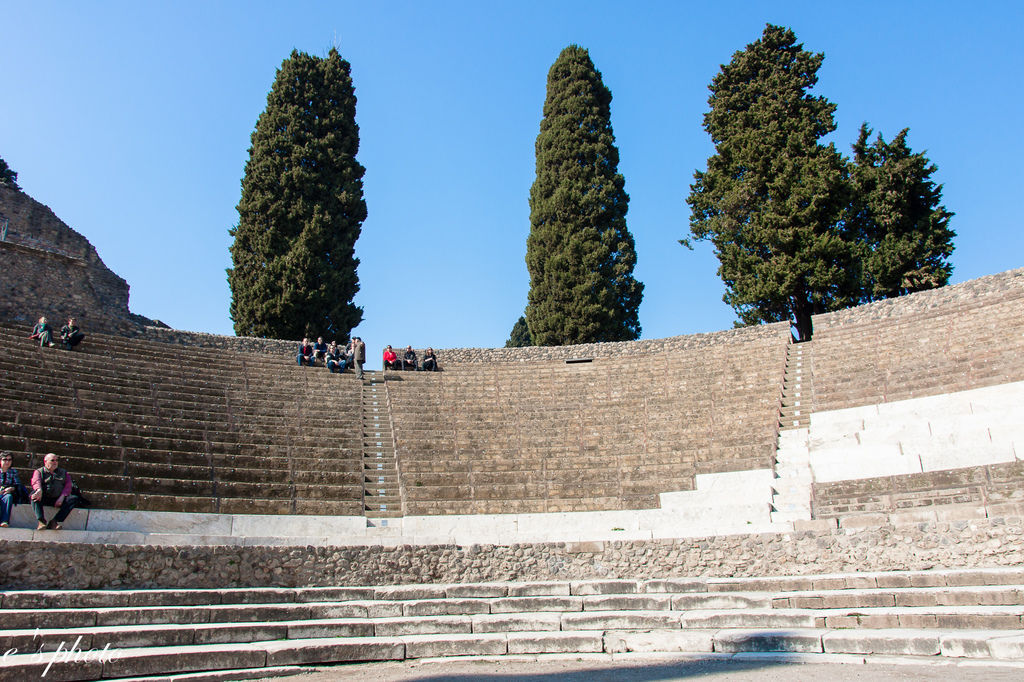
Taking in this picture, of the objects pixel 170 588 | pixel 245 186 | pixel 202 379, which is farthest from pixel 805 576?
pixel 245 186

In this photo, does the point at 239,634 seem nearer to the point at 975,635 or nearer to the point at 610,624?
the point at 610,624

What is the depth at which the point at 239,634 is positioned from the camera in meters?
5.66

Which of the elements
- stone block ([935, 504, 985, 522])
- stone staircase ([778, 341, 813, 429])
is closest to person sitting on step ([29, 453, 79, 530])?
stone block ([935, 504, 985, 522])

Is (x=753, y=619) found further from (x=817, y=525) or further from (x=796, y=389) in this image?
(x=796, y=389)

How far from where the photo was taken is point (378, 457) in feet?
42.2

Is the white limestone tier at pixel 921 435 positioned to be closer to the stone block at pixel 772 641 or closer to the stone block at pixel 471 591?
the stone block at pixel 772 641

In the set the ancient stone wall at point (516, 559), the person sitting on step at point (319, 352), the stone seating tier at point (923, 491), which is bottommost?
the ancient stone wall at point (516, 559)

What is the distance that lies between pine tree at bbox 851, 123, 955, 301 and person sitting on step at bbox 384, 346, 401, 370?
1436 centimetres

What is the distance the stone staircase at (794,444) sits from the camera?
33.2 feet

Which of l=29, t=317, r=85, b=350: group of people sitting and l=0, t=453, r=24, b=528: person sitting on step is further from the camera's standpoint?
l=29, t=317, r=85, b=350: group of people sitting

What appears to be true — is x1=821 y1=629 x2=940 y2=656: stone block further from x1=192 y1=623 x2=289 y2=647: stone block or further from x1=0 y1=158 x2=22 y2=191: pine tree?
x1=0 y1=158 x2=22 y2=191: pine tree

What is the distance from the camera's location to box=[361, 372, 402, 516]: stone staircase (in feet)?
36.4

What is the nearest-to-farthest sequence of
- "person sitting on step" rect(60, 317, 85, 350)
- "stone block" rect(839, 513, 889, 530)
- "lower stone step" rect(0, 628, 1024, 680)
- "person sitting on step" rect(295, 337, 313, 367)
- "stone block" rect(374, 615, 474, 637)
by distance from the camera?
"lower stone step" rect(0, 628, 1024, 680)
"stone block" rect(374, 615, 474, 637)
"stone block" rect(839, 513, 889, 530)
"person sitting on step" rect(60, 317, 85, 350)
"person sitting on step" rect(295, 337, 313, 367)

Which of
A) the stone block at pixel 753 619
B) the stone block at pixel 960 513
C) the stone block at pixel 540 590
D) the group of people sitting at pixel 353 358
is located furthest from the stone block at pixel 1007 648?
the group of people sitting at pixel 353 358
